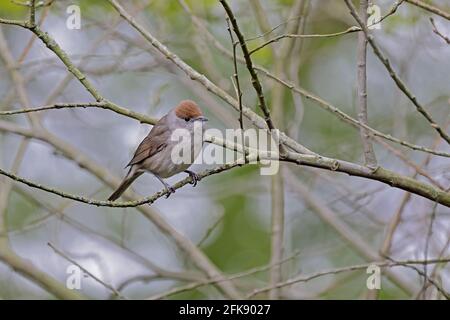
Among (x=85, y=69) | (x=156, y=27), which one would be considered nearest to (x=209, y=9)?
(x=156, y=27)

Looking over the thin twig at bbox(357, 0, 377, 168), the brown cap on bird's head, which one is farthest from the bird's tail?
the thin twig at bbox(357, 0, 377, 168)

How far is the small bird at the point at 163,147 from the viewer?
3971 mm

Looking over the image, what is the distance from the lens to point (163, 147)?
161 inches

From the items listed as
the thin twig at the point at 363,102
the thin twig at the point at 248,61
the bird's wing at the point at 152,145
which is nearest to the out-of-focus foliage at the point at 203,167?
the bird's wing at the point at 152,145

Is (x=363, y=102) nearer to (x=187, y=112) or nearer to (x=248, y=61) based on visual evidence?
(x=248, y=61)

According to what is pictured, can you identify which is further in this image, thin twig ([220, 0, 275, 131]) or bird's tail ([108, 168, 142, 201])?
bird's tail ([108, 168, 142, 201])

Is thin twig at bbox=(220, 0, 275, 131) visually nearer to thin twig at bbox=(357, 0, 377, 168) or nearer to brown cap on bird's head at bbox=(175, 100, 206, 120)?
thin twig at bbox=(357, 0, 377, 168)

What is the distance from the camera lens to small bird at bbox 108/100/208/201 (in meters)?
3.97

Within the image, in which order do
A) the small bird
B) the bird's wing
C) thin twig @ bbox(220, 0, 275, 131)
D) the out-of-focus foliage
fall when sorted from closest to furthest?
thin twig @ bbox(220, 0, 275, 131) → the small bird → the bird's wing → the out-of-focus foliage

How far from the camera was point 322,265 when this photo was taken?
7266 millimetres

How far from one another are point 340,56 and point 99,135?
2.92m

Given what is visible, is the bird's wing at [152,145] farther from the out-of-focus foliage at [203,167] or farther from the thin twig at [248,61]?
the thin twig at [248,61]

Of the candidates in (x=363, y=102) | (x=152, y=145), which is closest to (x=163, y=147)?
(x=152, y=145)
